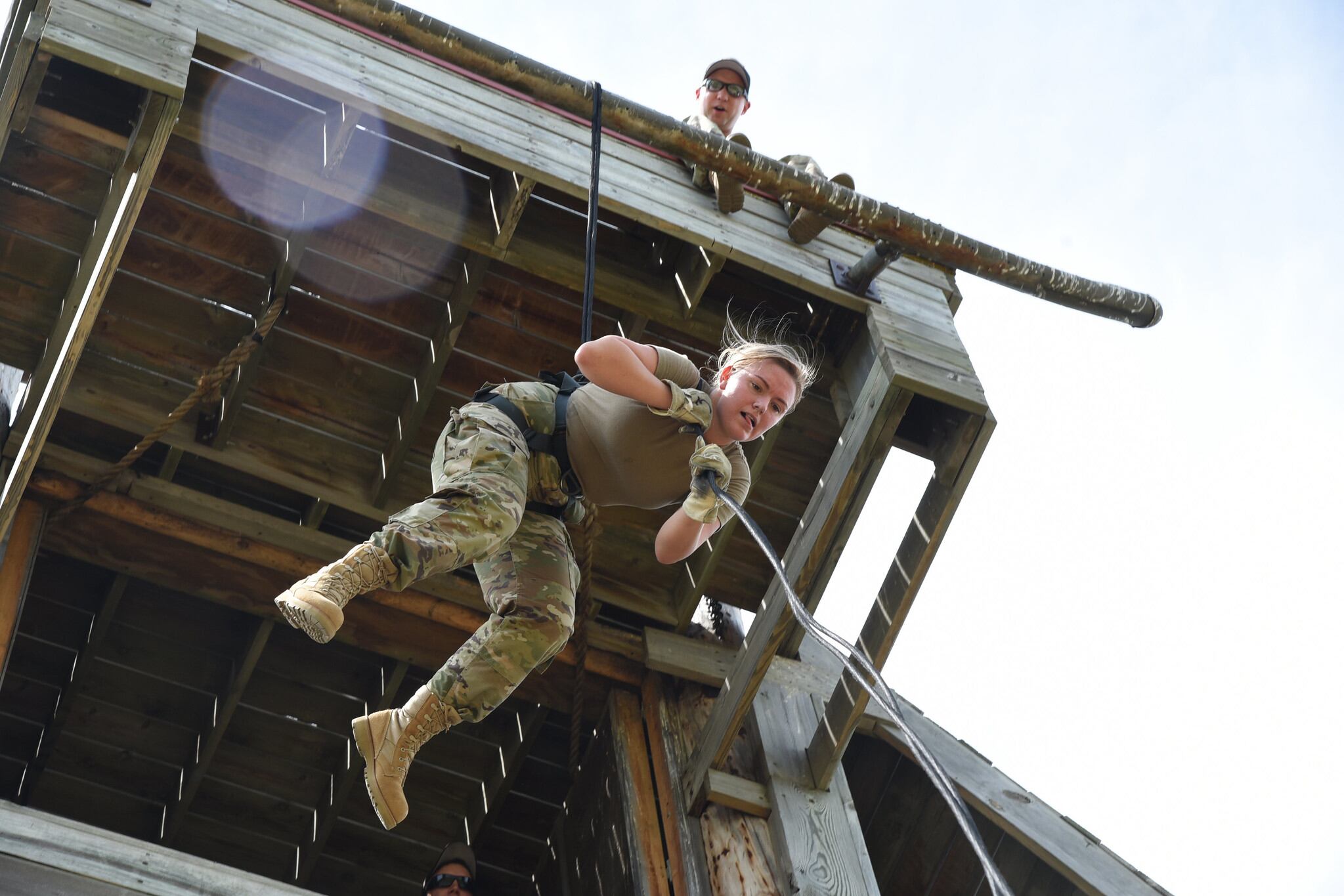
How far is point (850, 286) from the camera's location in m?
4.54

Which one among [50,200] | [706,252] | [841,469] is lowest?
[50,200]

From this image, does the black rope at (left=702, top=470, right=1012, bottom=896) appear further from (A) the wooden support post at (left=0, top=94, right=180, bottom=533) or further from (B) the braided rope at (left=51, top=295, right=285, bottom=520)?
(B) the braided rope at (left=51, top=295, right=285, bottom=520)

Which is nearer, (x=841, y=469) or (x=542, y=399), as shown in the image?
(x=542, y=399)

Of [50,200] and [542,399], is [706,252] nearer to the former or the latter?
[542,399]

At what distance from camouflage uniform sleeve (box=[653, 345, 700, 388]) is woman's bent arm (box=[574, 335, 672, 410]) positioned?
0.57 ft

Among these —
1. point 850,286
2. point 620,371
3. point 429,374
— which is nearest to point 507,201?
point 429,374

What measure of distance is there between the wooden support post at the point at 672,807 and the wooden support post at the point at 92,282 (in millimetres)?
2472

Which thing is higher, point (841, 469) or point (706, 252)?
point (706, 252)

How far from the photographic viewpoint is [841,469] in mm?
4238

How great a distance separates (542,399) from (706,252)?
4.15 feet

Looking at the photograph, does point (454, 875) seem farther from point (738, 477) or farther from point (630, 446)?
point (630, 446)

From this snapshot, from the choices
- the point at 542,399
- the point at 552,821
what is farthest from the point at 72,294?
the point at 552,821

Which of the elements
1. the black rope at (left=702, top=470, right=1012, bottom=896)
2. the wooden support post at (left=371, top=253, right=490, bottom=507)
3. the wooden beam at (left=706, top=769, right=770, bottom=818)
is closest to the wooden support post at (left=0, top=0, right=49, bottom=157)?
the wooden support post at (left=371, top=253, right=490, bottom=507)

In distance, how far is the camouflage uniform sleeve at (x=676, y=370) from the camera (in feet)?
10.4
